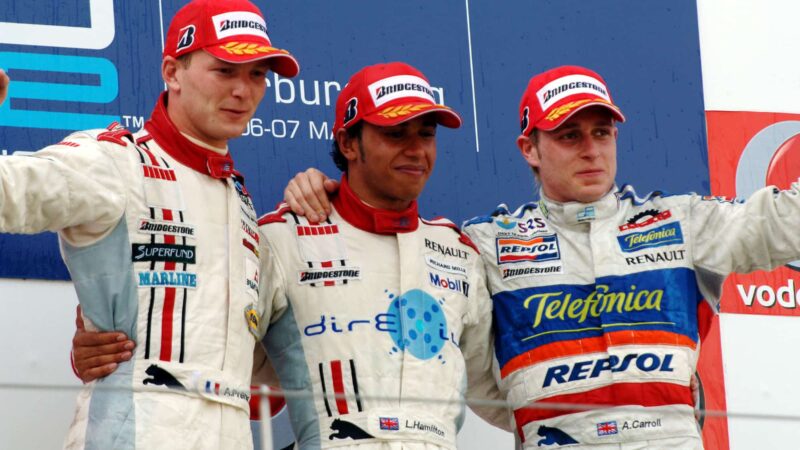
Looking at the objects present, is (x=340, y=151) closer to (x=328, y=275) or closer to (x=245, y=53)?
(x=328, y=275)

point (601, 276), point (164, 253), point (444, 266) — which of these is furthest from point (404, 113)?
point (164, 253)

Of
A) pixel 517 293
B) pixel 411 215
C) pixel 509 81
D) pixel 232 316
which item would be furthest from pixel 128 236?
pixel 509 81

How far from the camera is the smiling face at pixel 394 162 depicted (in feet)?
10.4

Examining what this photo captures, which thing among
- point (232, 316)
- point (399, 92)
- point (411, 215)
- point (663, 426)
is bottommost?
point (663, 426)

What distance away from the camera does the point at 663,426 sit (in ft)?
9.99

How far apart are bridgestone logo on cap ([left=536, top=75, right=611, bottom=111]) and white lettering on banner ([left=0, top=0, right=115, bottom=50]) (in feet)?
3.25

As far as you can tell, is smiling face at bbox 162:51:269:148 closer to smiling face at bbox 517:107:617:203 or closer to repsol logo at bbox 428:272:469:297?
repsol logo at bbox 428:272:469:297

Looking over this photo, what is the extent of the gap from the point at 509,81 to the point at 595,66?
0.25m

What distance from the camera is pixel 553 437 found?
122 inches

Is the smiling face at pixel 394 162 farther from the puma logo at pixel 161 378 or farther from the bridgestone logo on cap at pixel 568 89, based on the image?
the puma logo at pixel 161 378

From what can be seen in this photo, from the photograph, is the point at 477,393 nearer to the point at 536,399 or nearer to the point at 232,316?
the point at 536,399

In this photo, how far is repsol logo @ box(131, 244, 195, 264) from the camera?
2723mm

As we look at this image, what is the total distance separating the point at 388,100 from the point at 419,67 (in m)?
0.65

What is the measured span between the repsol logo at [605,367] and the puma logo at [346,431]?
0.43 meters
